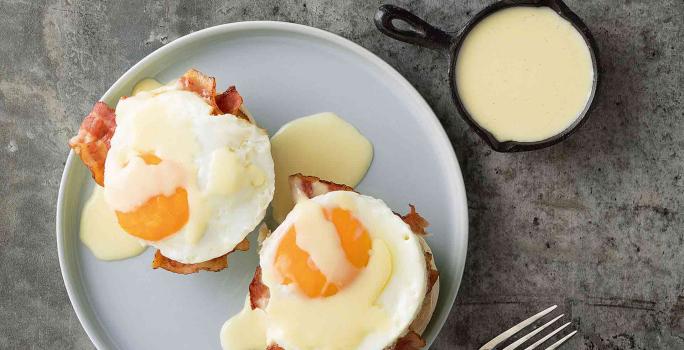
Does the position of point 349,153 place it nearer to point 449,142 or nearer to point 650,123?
point 449,142

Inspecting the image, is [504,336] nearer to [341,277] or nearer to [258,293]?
[341,277]

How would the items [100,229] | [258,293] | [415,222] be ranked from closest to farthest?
[258,293]
[415,222]
[100,229]

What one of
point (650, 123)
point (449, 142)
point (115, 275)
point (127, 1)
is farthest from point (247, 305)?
point (650, 123)

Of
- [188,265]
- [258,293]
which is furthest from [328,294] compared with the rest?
[188,265]

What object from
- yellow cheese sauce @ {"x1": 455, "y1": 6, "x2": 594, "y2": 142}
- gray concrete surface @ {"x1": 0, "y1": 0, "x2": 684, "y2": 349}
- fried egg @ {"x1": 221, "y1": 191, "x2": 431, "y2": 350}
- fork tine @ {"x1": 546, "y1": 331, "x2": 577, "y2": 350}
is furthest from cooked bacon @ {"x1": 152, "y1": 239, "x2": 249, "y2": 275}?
fork tine @ {"x1": 546, "y1": 331, "x2": 577, "y2": 350}

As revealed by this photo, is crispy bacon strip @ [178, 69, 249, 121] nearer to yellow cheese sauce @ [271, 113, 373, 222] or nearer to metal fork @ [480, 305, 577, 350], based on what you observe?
yellow cheese sauce @ [271, 113, 373, 222]

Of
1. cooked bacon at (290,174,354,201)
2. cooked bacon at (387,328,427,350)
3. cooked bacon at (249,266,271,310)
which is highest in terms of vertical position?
cooked bacon at (290,174,354,201)

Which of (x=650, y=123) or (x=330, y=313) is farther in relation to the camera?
(x=650, y=123)
